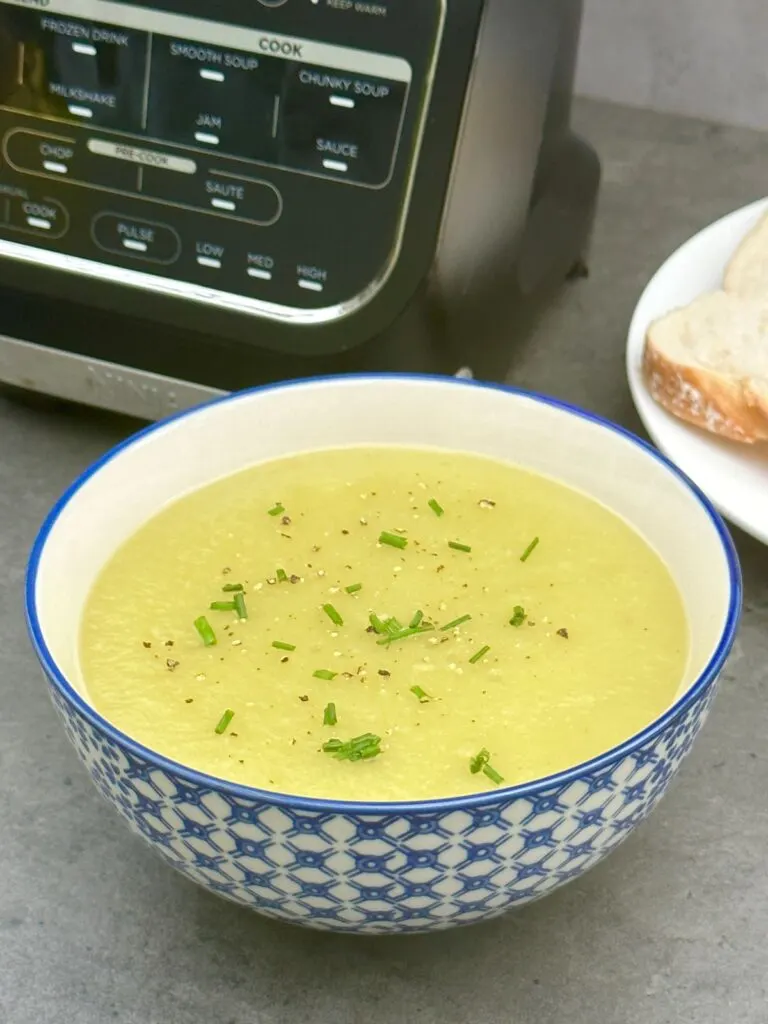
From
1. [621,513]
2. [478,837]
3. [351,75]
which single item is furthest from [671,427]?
[478,837]

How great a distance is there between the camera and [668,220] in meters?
1.20

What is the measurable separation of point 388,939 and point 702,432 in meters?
0.42

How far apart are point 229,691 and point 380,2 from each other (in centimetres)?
40

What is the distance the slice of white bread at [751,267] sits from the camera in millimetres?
925

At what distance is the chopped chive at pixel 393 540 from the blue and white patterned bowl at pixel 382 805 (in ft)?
0.36

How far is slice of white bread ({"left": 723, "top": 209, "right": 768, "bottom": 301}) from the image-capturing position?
925 mm

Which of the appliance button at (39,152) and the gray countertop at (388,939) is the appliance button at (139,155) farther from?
the gray countertop at (388,939)

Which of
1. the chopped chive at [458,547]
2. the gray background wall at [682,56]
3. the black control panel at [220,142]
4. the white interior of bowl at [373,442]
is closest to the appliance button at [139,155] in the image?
the black control panel at [220,142]

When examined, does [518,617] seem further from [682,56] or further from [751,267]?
[682,56]

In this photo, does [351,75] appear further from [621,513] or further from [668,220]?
[668,220]

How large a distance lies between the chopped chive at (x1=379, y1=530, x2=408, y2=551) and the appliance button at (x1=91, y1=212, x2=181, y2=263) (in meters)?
0.25

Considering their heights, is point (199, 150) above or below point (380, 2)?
below

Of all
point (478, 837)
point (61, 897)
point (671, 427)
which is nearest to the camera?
point (478, 837)

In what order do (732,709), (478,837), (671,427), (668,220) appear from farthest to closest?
(668,220)
(671,427)
(732,709)
(478,837)
